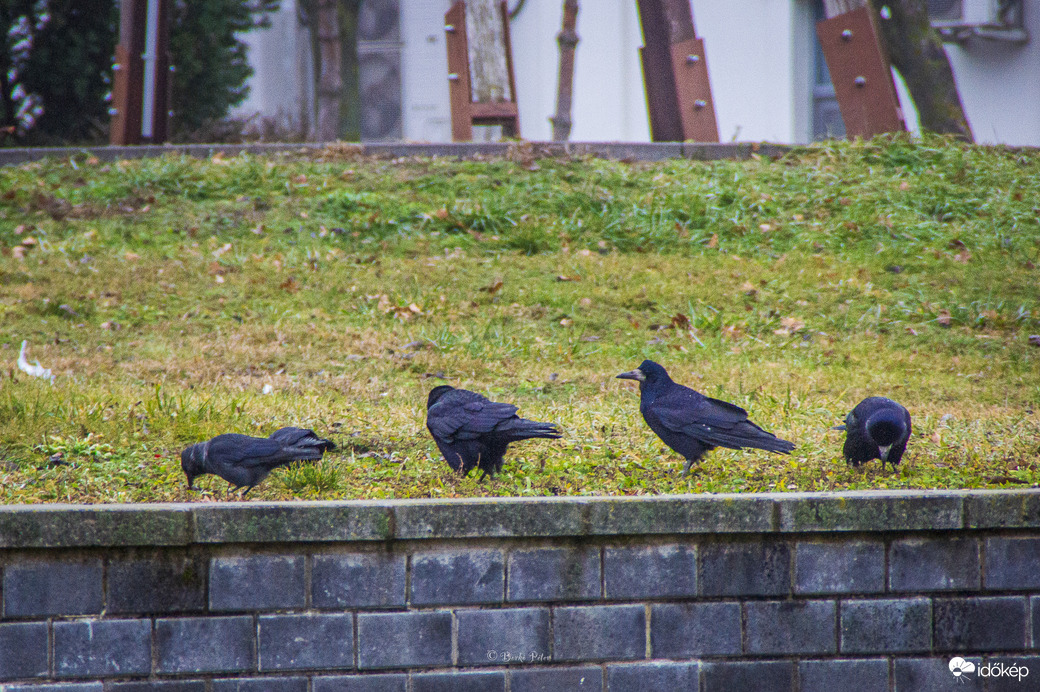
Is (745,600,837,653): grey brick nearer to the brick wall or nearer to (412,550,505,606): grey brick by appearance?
the brick wall

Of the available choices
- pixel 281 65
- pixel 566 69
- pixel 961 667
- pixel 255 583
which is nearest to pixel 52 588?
pixel 255 583

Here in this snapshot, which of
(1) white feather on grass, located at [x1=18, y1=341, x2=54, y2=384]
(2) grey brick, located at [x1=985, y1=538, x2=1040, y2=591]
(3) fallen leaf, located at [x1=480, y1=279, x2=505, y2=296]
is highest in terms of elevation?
(3) fallen leaf, located at [x1=480, y1=279, x2=505, y2=296]

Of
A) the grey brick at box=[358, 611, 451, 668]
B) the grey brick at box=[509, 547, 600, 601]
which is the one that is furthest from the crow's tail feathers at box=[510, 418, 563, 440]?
the grey brick at box=[358, 611, 451, 668]

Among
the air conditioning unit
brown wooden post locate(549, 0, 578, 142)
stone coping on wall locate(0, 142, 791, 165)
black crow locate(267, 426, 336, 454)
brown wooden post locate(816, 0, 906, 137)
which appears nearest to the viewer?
black crow locate(267, 426, 336, 454)

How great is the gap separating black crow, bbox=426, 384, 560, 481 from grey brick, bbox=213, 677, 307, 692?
1.16 m

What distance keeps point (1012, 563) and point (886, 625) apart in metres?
0.52

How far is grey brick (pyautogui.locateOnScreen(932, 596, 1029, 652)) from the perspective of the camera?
12.5ft

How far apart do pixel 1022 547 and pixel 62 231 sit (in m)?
8.48

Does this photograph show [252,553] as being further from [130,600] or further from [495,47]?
[495,47]

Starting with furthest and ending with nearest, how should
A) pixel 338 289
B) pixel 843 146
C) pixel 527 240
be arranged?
pixel 843 146, pixel 527 240, pixel 338 289

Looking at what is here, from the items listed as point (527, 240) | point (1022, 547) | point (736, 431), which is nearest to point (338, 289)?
point (527, 240)

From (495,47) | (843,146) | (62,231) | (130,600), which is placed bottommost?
(130,600)

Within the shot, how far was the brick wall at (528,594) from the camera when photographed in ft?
11.9

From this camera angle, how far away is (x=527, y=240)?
30.1 feet
